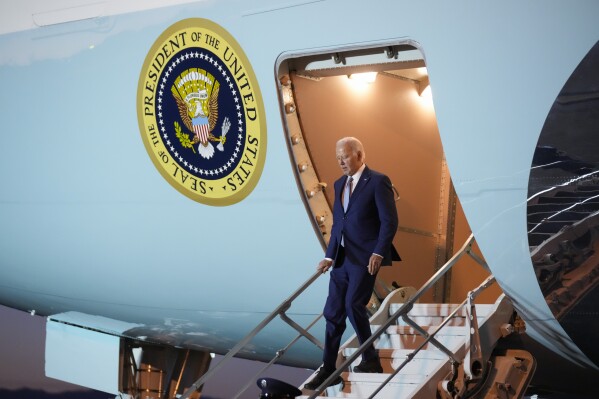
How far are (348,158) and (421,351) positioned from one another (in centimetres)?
122

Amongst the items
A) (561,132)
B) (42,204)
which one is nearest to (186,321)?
(42,204)

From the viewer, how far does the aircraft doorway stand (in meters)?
7.08

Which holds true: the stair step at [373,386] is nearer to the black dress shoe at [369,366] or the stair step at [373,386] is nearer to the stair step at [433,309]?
the black dress shoe at [369,366]

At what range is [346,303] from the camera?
6.54 meters

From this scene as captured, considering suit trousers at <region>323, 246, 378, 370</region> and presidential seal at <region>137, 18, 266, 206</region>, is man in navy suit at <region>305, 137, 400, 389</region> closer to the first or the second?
suit trousers at <region>323, 246, 378, 370</region>

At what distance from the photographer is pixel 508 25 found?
5.92 metres

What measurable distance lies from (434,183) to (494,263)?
8.92 feet

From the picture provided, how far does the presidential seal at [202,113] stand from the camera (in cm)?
716

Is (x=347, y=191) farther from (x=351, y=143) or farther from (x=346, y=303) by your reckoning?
(x=346, y=303)

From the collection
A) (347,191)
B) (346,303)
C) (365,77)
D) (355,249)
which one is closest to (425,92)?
(365,77)

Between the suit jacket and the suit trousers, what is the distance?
0.05 meters

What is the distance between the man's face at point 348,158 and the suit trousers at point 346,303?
0.48 m

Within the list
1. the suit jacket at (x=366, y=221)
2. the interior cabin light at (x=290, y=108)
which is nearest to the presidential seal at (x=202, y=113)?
the interior cabin light at (x=290, y=108)

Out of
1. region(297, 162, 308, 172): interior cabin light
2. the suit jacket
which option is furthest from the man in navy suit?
region(297, 162, 308, 172): interior cabin light
